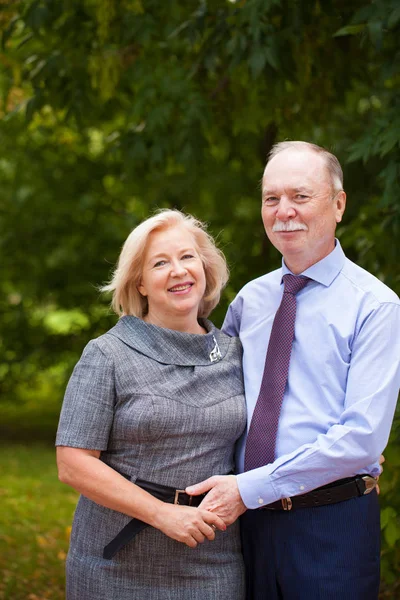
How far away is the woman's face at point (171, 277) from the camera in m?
3.09

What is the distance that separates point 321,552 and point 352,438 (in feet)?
1.39

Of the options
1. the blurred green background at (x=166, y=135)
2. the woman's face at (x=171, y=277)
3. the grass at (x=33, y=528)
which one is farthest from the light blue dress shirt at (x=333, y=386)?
the grass at (x=33, y=528)

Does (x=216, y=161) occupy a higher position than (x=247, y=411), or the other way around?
(x=216, y=161)

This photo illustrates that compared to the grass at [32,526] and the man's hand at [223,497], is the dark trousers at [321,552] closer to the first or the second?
the man's hand at [223,497]

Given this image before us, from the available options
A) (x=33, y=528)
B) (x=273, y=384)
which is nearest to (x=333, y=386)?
(x=273, y=384)

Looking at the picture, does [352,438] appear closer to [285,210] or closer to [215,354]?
[215,354]

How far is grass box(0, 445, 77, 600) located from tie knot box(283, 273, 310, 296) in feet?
11.9

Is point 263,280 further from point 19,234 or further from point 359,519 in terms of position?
point 19,234

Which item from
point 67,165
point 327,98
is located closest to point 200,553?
point 327,98

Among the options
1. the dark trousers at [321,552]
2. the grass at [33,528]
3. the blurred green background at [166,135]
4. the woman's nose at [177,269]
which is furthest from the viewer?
the grass at [33,528]

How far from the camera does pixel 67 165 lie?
9.15 metres

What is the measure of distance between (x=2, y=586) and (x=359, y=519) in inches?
151

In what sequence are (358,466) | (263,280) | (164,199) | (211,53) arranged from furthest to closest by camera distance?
(164,199)
(211,53)
(263,280)
(358,466)

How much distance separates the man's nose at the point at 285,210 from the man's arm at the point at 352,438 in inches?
17.5
